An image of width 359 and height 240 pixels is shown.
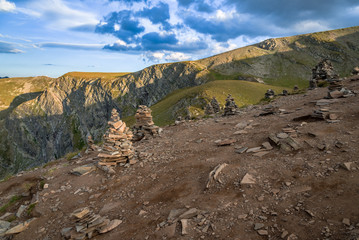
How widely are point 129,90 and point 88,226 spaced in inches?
6975

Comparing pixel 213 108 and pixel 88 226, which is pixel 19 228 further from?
pixel 213 108

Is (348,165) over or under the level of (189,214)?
over

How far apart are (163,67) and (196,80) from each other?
46.7 meters

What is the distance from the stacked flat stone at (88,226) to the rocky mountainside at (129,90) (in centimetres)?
14466

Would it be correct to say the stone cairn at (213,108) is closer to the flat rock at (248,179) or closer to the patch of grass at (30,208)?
the flat rock at (248,179)

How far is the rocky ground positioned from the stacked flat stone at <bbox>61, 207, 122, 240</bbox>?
24 centimetres

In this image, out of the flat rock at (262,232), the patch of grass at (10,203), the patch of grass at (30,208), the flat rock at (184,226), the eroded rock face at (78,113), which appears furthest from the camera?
the eroded rock face at (78,113)

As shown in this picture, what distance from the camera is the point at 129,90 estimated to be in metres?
177

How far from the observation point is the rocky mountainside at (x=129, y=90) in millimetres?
154250

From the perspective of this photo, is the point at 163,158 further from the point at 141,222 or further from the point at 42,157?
the point at 42,157

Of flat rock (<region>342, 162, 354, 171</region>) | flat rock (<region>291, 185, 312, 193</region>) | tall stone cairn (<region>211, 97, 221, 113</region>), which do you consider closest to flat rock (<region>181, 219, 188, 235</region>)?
flat rock (<region>291, 185, 312, 193</region>)

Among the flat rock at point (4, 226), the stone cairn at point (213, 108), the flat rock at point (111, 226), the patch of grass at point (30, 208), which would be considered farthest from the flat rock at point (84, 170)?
the stone cairn at point (213, 108)

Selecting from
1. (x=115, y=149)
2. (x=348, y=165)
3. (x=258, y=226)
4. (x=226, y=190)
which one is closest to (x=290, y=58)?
(x=348, y=165)

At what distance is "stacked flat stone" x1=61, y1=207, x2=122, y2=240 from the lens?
25.6 ft
